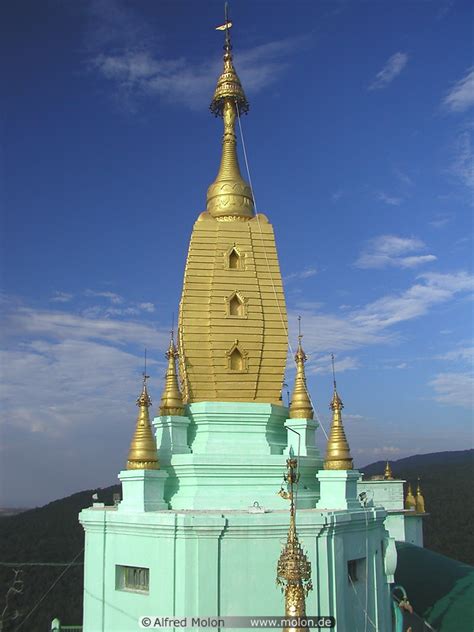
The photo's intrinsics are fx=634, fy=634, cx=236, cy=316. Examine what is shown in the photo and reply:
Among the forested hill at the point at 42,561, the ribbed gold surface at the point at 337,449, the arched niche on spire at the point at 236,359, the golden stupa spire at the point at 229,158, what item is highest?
the golden stupa spire at the point at 229,158


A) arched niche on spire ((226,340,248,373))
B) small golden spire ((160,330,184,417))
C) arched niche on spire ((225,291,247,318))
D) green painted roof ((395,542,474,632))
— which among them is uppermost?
arched niche on spire ((225,291,247,318))

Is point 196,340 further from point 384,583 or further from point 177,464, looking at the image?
point 384,583

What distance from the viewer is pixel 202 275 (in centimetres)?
1962

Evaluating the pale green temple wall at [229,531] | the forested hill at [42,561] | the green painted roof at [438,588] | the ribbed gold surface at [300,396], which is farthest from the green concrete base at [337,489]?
the forested hill at [42,561]

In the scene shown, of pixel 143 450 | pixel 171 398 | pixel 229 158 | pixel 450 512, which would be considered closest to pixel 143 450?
pixel 143 450

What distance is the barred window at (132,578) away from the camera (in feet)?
50.3

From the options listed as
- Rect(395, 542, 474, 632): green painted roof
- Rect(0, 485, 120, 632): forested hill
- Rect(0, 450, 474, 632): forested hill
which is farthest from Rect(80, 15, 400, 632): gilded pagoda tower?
Rect(0, 485, 120, 632): forested hill

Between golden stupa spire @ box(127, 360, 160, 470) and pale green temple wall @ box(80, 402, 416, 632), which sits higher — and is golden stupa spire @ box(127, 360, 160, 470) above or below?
above

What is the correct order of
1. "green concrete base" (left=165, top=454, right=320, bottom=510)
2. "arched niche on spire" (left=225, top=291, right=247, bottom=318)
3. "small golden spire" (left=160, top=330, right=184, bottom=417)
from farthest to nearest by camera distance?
1. "arched niche on spire" (left=225, top=291, right=247, bottom=318)
2. "small golden spire" (left=160, top=330, right=184, bottom=417)
3. "green concrete base" (left=165, top=454, right=320, bottom=510)

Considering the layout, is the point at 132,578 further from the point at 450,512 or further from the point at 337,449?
the point at 450,512

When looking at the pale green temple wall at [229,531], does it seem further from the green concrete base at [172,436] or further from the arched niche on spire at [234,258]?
the arched niche on spire at [234,258]

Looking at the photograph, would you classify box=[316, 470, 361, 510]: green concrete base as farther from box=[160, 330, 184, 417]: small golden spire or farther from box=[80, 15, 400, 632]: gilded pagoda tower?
box=[160, 330, 184, 417]: small golden spire

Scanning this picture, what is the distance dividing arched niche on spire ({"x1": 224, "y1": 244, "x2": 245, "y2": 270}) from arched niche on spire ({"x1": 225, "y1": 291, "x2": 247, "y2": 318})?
3.38 feet

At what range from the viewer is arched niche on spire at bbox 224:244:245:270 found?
19.9m
